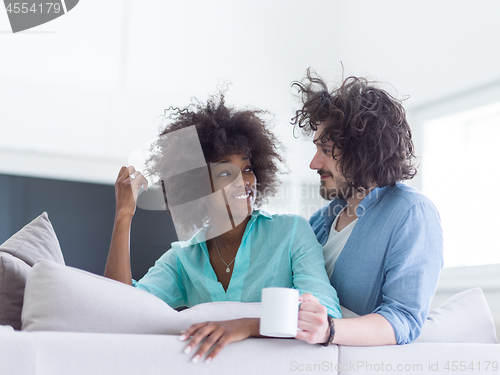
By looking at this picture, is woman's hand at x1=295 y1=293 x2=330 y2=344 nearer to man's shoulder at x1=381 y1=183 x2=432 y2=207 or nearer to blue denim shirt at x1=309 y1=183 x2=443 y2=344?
blue denim shirt at x1=309 y1=183 x2=443 y2=344

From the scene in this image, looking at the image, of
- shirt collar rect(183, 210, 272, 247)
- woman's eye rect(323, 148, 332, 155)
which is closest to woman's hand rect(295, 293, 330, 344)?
shirt collar rect(183, 210, 272, 247)

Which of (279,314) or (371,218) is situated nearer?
(279,314)

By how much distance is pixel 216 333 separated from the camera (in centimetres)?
86

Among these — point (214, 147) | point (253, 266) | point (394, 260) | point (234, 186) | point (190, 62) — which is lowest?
point (253, 266)

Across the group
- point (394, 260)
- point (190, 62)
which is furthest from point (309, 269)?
point (190, 62)

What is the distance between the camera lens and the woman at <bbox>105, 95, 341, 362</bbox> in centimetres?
142

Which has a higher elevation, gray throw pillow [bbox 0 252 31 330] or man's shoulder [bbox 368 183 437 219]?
man's shoulder [bbox 368 183 437 219]

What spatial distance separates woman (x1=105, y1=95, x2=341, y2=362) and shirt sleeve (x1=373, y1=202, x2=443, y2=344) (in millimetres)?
136

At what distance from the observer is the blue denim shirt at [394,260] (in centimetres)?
112

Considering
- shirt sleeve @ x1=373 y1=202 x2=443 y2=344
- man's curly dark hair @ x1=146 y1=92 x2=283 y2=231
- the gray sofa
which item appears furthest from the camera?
man's curly dark hair @ x1=146 y1=92 x2=283 y2=231

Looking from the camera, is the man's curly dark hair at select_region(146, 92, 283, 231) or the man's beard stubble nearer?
the man's beard stubble

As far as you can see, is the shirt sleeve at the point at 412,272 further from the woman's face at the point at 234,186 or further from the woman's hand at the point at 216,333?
the woman's face at the point at 234,186

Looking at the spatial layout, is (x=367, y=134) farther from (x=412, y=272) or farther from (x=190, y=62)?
(x=190, y=62)

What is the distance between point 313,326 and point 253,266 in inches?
23.4
